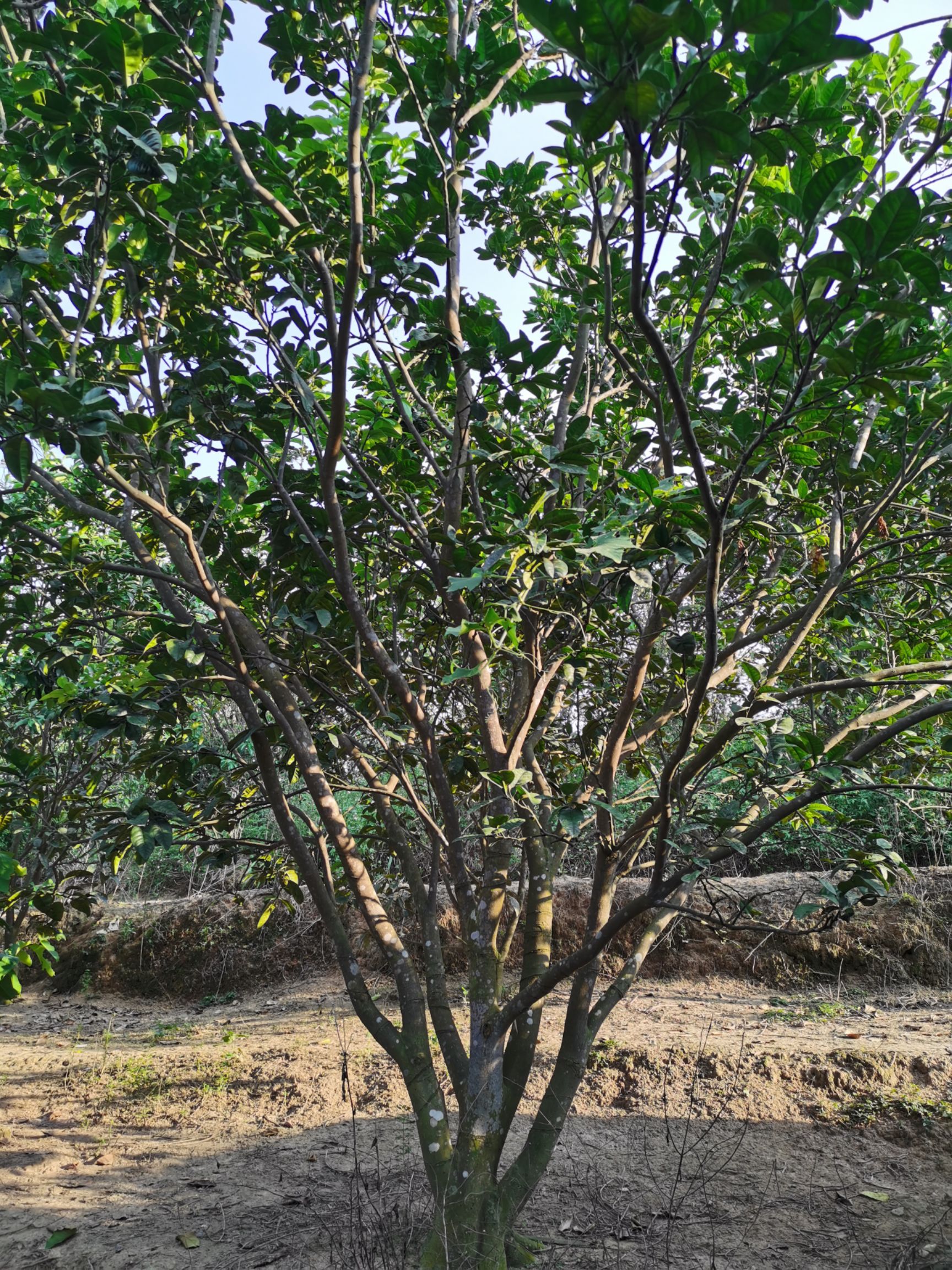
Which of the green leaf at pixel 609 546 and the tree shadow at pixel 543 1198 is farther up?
the green leaf at pixel 609 546

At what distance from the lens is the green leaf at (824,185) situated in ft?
3.92

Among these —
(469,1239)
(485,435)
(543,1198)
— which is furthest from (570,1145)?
(485,435)

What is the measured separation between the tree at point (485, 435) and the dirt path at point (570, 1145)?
3.03 feet

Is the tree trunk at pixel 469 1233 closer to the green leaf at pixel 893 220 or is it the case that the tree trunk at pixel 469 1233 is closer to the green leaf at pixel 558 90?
the green leaf at pixel 893 220

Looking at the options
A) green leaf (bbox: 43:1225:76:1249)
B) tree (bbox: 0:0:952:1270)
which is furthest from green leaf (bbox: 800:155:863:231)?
green leaf (bbox: 43:1225:76:1249)

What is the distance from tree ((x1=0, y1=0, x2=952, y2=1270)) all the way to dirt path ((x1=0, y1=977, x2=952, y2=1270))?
92 cm

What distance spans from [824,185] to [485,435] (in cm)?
118

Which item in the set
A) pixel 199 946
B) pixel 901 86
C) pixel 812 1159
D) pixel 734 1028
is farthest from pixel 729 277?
pixel 199 946

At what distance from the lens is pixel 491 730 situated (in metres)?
2.57

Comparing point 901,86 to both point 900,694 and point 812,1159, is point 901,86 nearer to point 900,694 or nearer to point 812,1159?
point 900,694

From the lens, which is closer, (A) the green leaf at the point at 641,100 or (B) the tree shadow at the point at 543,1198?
Answer: (A) the green leaf at the point at 641,100

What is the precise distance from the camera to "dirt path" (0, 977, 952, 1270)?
3.01 meters

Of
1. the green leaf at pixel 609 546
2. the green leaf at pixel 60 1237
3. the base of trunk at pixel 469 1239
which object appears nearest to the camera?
the green leaf at pixel 609 546

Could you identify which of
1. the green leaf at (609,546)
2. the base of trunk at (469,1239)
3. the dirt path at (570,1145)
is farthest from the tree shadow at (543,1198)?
the green leaf at (609,546)
